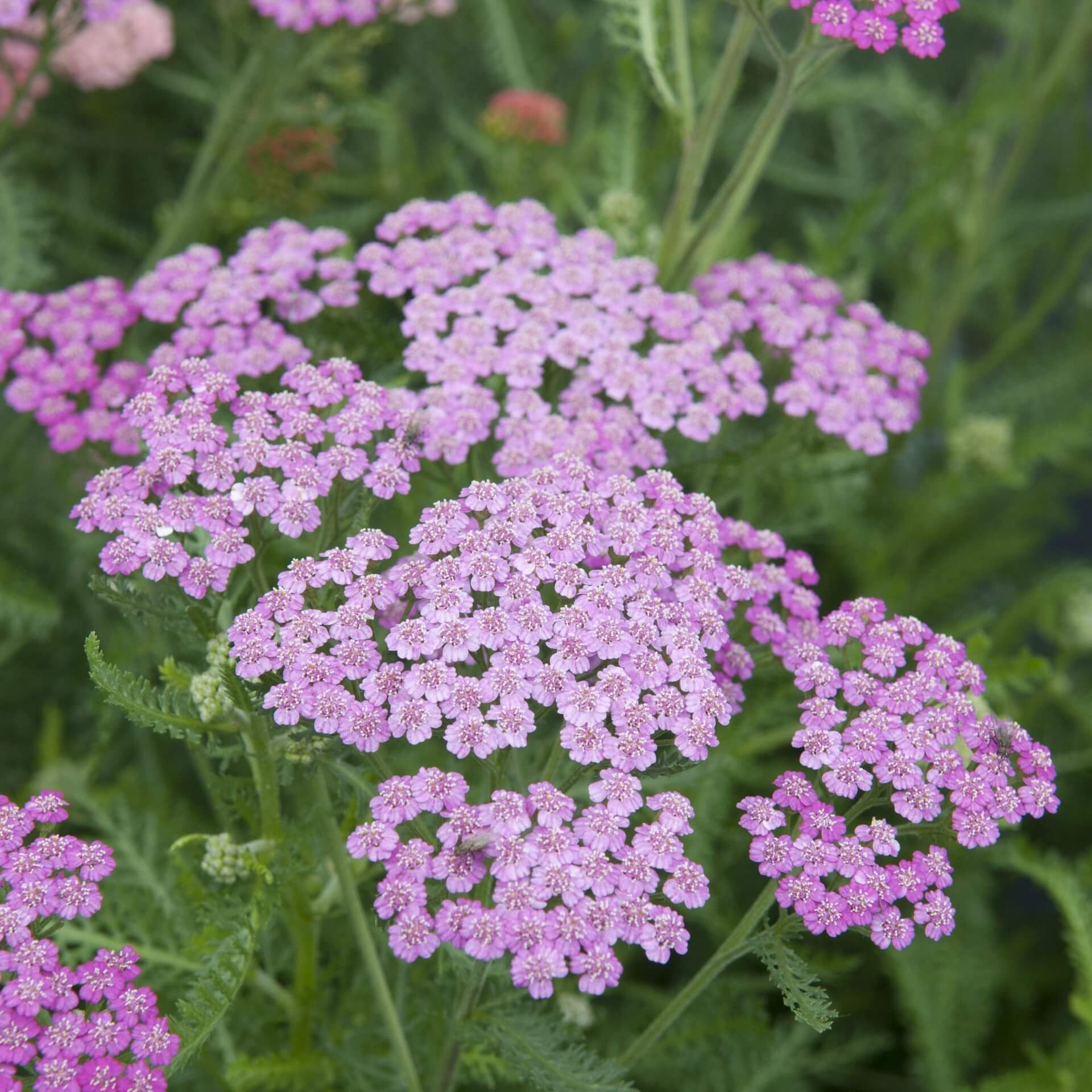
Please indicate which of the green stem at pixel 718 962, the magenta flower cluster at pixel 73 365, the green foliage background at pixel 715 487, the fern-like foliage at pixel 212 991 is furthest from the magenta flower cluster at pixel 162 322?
the green stem at pixel 718 962

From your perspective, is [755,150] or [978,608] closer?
[755,150]

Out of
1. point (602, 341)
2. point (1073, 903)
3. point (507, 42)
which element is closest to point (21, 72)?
point (507, 42)

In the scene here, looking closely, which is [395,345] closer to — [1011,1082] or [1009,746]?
[1009,746]

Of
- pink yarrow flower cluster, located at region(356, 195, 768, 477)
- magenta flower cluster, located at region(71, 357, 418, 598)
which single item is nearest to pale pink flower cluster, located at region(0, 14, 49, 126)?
pink yarrow flower cluster, located at region(356, 195, 768, 477)

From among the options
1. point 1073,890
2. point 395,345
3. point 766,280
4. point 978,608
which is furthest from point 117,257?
point 1073,890

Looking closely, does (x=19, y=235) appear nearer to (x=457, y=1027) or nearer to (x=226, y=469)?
(x=226, y=469)

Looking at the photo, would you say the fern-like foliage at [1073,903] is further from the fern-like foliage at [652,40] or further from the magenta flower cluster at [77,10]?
the magenta flower cluster at [77,10]
